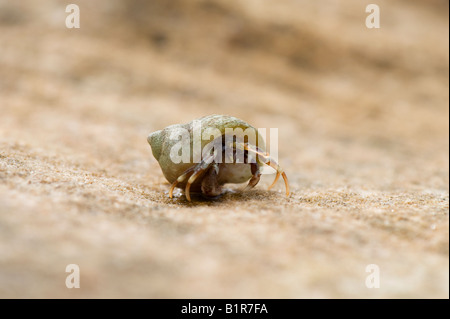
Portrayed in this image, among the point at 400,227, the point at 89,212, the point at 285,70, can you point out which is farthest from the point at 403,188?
the point at 285,70

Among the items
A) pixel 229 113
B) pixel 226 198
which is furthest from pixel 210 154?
pixel 229 113

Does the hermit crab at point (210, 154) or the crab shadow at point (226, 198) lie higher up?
the hermit crab at point (210, 154)

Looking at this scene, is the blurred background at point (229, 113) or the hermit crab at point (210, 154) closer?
the blurred background at point (229, 113)

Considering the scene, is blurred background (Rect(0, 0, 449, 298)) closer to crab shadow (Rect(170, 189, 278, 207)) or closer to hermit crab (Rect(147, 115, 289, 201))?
crab shadow (Rect(170, 189, 278, 207))

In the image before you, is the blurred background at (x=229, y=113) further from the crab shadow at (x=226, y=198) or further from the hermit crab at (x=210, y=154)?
the hermit crab at (x=210, y=154)

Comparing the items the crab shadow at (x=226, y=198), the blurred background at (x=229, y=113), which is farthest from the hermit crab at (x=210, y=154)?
the blurred background at (x=229, y=113)
